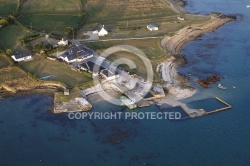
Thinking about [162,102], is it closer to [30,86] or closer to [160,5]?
[30,86]

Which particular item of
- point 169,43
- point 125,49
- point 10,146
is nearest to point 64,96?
point 10,146

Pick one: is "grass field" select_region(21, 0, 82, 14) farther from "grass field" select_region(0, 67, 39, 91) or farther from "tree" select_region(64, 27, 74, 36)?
"grass field" select_region(0, 67, 39, 91)

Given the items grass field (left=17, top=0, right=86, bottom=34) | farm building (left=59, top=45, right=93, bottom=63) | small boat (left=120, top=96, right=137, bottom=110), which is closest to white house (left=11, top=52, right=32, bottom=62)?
farm building (left=59, top=45, right=93, bottom=63)

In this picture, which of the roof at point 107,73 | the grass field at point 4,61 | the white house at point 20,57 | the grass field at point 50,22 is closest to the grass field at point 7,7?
the grass field at point 50,22

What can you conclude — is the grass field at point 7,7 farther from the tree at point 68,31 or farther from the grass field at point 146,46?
the grass field at point 146,46

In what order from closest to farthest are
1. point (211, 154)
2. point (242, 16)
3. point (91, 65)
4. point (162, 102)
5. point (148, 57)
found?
point (211, 154), point (162, 102), point (91, 65), point (148, 57), point (242, 16)

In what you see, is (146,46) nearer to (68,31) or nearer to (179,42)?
(179,42)

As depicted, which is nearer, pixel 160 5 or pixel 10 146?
pixel 10 146

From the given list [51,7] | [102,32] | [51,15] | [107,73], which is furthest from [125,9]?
[107,73]
